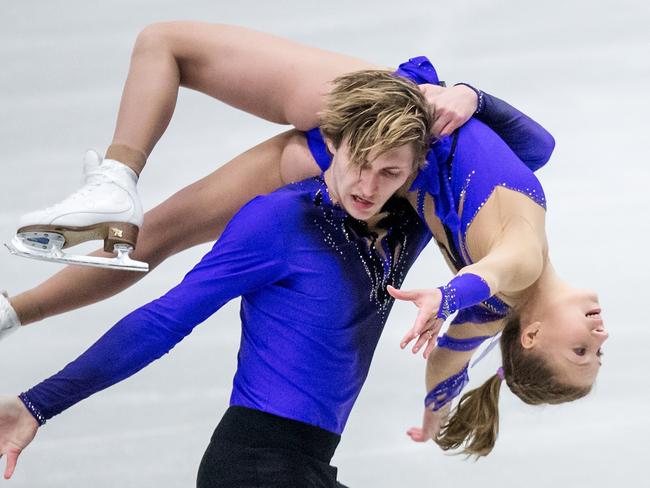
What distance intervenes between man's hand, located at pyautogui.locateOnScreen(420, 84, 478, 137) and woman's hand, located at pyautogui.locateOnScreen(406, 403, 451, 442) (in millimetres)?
812

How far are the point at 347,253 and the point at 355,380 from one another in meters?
0.32

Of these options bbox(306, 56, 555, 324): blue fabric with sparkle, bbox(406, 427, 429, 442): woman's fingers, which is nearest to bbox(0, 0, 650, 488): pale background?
bbox(406, 427, 429, 442): woman's fingers

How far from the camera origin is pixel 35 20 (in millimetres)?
5484

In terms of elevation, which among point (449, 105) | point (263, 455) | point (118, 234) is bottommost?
point (263, 455)

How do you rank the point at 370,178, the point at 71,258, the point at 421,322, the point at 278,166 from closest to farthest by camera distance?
the point at 421,322
the point at 370,178
the point at 71,258
the point at 278,166

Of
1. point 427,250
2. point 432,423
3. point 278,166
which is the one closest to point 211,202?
point 278,166

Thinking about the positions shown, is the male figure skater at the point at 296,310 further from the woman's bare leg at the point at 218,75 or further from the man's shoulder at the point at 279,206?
the woman's bare leg at the point at 218,75

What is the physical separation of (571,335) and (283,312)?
0.70 meters

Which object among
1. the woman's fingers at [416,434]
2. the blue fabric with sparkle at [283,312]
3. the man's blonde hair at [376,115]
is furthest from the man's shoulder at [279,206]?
the woman's fingers at [416,434]

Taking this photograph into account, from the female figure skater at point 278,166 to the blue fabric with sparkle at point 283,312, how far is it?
22cm

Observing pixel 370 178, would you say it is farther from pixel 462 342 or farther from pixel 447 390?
pixel 447 390

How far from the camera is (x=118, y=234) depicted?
324cm

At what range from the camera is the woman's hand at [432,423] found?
3656 mm

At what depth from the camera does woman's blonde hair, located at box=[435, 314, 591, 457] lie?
131 inches
